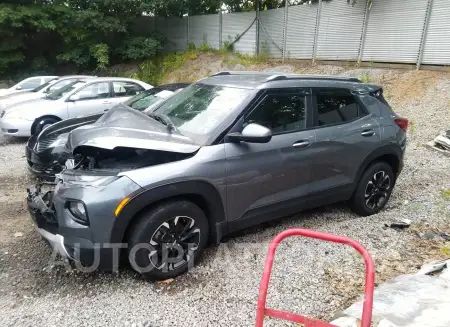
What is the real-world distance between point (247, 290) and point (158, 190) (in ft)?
3.77

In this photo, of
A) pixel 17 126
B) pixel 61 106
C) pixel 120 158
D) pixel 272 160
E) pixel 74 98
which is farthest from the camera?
pixel 74 98

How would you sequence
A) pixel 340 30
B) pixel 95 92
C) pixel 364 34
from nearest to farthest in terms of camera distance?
pixel 95 92 → pixel 364 34 → pixel 340 30

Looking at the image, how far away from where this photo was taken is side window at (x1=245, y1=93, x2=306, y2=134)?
11.0ft

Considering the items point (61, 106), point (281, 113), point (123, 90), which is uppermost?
point (281, 113)

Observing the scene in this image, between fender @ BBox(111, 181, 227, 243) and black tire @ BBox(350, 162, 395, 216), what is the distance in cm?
198

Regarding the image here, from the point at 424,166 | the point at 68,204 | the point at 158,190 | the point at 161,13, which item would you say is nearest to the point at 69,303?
the point at 68,204

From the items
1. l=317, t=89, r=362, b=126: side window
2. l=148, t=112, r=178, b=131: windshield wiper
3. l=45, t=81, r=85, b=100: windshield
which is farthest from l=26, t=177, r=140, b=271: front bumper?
l=45, t=81, r=85, b=100: windshield

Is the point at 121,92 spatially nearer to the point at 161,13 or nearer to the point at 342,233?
the point at 342,233

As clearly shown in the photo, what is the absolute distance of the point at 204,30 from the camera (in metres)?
18.7

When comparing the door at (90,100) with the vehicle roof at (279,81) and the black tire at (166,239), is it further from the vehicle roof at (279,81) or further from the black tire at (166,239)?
the black tire at (166,239)

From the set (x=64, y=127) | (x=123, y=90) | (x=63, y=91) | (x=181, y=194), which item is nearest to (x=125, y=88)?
(x=123, y=90)

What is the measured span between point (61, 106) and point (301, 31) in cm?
1031

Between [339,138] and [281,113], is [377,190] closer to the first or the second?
[339,138]

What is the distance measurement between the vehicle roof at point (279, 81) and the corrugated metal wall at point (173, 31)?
1684cm
